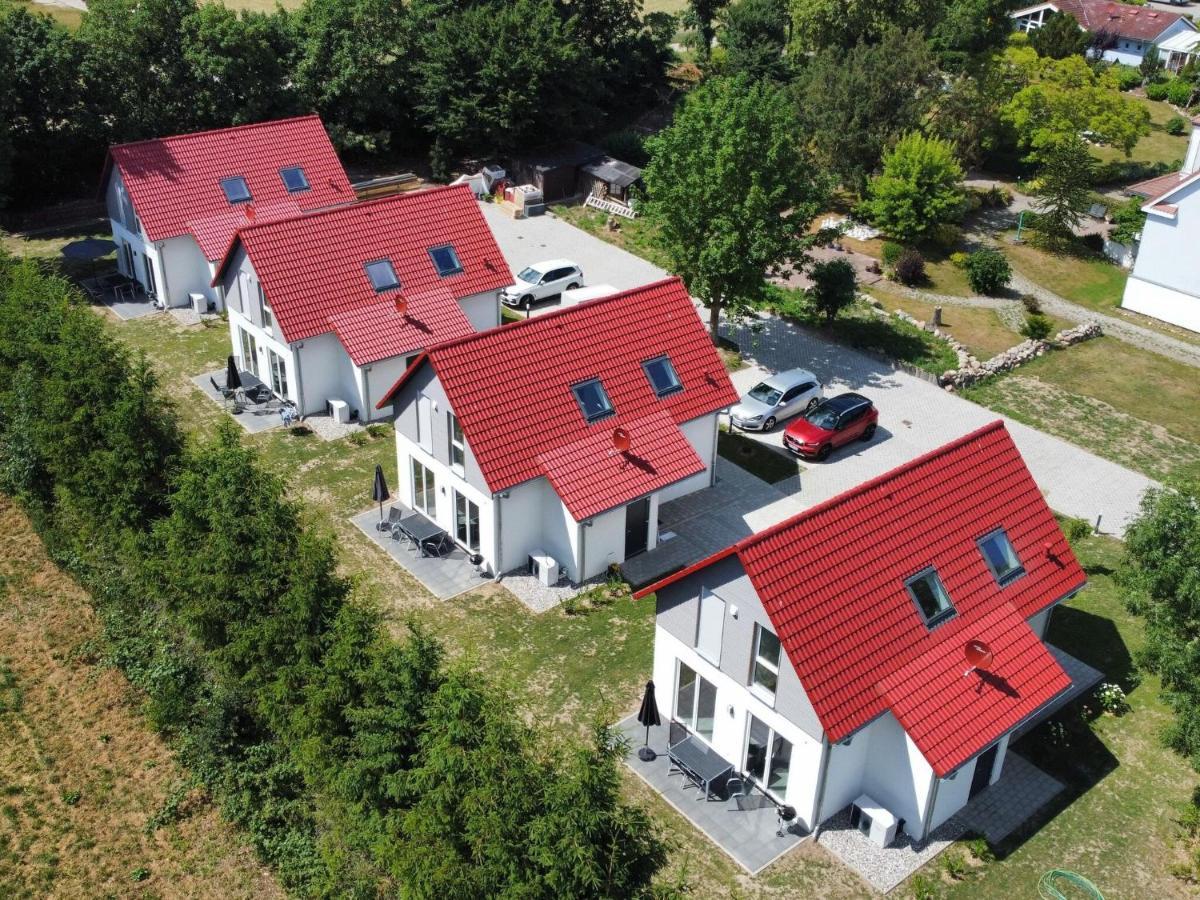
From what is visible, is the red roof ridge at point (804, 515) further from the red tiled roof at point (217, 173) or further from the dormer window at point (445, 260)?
the red tiled roof at point (217, 173)

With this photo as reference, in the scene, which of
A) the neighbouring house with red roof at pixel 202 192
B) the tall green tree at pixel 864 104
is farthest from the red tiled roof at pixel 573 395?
the tall green tree at pixel 864 104

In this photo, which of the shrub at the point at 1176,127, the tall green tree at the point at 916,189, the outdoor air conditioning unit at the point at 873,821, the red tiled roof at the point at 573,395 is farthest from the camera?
the shrub at the point at 1176,127

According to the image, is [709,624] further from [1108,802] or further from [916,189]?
[916,189]

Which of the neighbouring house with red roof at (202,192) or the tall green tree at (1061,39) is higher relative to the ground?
the tall green tree at (1061,39)

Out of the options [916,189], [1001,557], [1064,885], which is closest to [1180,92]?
[916,189]

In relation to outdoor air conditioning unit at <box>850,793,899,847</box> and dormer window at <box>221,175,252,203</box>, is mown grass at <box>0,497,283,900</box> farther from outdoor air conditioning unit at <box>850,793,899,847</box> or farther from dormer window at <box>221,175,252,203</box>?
dormer window at <box>221,175,252,203</box>

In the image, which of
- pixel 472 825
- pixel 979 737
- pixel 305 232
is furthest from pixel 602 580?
pixel 305 232

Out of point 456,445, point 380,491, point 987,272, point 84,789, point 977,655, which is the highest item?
point 456,445
